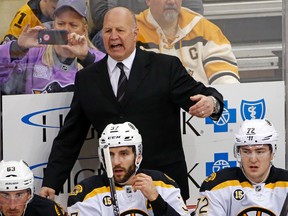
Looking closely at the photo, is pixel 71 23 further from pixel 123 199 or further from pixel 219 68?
pixel 123 199

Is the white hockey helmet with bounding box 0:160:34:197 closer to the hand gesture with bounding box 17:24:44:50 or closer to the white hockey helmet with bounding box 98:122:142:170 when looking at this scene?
the white hockey helmet with bounding box 98:122:142:170

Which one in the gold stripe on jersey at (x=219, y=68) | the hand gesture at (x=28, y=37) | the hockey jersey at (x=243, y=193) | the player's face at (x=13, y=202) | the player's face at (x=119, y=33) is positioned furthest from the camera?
→ the gold stripe on jersey at (x=219, y=68)

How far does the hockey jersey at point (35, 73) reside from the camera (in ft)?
18.1

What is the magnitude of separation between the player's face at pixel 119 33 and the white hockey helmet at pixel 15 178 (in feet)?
2.64

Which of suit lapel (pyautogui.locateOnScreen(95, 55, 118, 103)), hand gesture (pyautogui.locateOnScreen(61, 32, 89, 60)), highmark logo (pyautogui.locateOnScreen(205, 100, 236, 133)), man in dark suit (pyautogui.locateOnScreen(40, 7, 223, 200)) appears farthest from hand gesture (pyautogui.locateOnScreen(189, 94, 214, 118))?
hand gesture (pyautogui.locateOnScreen(61, 32, 89, 60))

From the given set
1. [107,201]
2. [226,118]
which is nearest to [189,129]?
[226,118]

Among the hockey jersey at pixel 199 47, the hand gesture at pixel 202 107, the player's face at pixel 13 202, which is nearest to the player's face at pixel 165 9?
the hockey jersey at pixel 199 47

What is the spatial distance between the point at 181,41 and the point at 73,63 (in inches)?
23.9

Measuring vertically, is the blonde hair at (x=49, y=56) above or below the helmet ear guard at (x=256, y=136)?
above

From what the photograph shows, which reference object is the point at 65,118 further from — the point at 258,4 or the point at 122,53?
the point at 258,4

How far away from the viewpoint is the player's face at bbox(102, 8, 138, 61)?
509 centimetres

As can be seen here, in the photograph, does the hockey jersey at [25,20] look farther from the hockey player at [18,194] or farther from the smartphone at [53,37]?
the hockey player at [18,194]

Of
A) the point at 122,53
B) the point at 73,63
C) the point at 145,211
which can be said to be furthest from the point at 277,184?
the point at 73,63

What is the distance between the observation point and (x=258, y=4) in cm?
559
